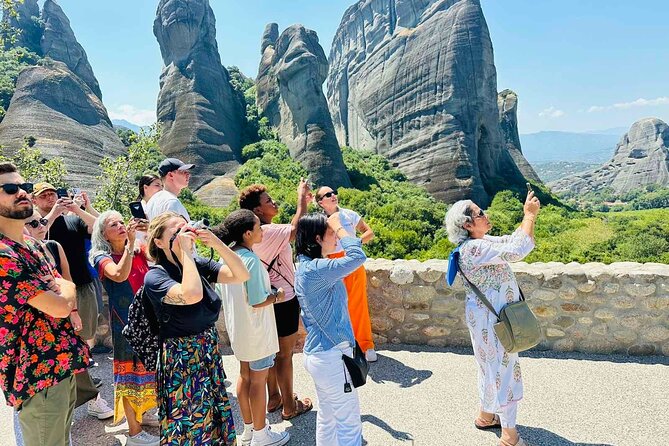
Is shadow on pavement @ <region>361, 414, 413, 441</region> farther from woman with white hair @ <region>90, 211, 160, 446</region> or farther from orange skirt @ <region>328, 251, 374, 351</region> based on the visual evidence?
woman with white hair @ <region>90, 211, 160, 446</region>

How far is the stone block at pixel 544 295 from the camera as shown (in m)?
4.80

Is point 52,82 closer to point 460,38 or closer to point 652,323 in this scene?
point 460,38

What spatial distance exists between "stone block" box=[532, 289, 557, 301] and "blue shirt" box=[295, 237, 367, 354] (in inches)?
113

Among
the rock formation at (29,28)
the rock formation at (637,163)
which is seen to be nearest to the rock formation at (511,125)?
the rock formation at (29,28)

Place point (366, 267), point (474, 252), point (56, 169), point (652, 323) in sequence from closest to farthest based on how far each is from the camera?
point (474, 252)
point (652, 323)
point (366, 267)
point (56, 169)

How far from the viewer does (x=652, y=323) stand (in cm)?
455

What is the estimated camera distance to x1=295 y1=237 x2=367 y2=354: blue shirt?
2.72 metres

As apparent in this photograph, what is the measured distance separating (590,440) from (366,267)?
8.96ft

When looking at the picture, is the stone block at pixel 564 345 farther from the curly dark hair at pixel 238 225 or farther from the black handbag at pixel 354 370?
the curly dark hair at pixel 238 225

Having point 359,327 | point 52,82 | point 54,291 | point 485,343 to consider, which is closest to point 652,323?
point 485,343

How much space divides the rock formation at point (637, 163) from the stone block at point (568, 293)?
123 metres

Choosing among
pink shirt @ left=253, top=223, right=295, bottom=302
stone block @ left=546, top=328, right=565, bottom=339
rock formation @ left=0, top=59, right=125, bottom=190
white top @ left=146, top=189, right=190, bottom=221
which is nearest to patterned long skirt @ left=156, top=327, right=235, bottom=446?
pink shirt @ left=253, top=223, right=295, bottom=302

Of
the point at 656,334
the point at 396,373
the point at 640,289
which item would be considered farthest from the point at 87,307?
the point at 656,334

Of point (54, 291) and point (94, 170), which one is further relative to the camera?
point (94, 170)
